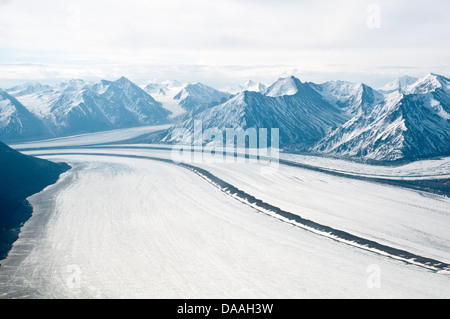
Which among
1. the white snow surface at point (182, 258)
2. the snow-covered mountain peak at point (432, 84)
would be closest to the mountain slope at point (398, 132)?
the snow-covered mountain peak at point (432, 84)

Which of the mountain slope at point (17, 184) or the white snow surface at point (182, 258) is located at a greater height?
the mountain slope at point (17, 184)

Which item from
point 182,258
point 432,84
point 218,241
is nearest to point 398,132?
point 432,84

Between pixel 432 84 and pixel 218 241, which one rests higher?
pixel 432 84

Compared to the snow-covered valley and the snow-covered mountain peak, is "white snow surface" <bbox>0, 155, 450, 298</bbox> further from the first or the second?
the snow-covered mountain peak

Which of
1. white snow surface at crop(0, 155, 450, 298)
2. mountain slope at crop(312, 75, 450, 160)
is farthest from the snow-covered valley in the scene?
mountain slope at crop(312, 75, 450, 160)

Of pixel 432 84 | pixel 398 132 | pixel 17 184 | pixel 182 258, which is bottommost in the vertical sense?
pixel 182 258

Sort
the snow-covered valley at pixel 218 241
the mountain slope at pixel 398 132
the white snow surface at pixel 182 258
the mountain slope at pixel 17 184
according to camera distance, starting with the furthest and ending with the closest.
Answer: the mountain slope at pixel 398 132, the mountain slope at pixel 17 184, the snow-covered valley at pixel 218 241, the white snow surface at pixel 182 258

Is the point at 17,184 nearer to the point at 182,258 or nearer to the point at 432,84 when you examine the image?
the point at 182,258

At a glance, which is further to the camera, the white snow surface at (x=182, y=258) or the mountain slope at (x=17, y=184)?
the mountain slope at (x=17, y=184)

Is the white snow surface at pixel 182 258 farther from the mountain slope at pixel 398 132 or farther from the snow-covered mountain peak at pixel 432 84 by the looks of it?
the snow-covered mountain peak at pixel 432 84
